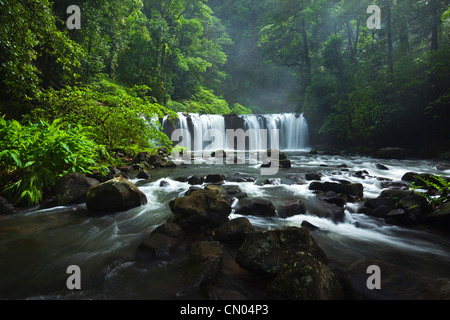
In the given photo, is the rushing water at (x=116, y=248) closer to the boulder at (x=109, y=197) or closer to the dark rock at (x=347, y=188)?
the boulder at (x=109, y=197)

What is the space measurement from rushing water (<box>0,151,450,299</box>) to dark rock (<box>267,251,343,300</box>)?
0.81 metres

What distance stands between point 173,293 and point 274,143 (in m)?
19.4

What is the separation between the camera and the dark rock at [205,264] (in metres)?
1.94

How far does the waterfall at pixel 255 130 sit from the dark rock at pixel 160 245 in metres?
16.3

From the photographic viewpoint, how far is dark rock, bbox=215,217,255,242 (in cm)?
269

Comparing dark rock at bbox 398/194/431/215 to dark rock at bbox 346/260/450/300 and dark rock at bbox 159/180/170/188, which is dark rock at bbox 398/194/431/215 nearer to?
dark rock at bbox 346/260/450/300

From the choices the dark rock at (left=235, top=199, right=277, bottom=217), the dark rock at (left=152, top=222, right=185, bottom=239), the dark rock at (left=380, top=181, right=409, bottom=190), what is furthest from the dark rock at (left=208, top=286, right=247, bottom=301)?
the dark rock at (left=380, top=181, right=409, bottom=190)

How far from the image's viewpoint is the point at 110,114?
22.0 feet

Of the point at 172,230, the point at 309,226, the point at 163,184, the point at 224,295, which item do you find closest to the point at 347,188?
the point at 309,226

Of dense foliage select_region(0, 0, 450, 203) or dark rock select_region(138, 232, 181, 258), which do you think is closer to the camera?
dark rock select_region(138, 232, 181, 258)

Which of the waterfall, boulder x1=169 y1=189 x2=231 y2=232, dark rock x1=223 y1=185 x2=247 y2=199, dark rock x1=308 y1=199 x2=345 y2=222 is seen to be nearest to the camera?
boulder x1=169 y1=189 x2=231 y2=232

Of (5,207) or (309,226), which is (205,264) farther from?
(5,207)
